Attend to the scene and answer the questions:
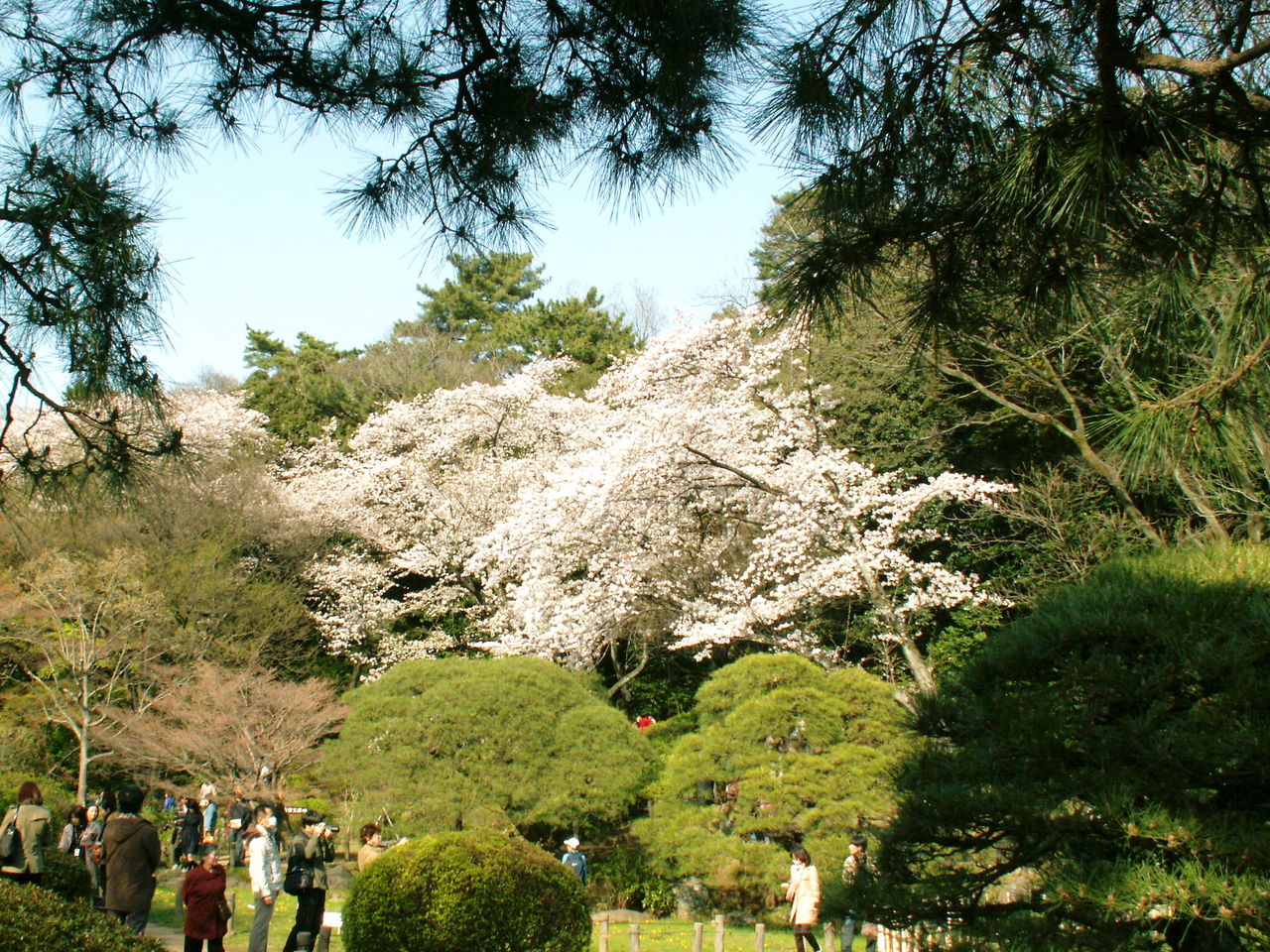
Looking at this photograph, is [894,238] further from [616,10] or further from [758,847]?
[758,847]

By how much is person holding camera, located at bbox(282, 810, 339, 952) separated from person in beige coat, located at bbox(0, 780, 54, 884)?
1.43 m

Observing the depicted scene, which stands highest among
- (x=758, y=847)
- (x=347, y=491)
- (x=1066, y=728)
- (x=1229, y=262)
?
(x=347, y=491)

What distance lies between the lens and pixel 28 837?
5.10 metres

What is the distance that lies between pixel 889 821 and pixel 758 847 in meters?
6.75

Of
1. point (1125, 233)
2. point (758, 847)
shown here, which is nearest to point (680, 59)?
point (1125, 233)

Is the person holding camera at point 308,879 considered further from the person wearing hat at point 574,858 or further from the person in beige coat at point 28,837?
the person wearing hat at point 574,858

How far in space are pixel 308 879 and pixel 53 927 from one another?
331 centimetres

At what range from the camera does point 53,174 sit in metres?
3.29

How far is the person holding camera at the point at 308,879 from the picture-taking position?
6258 mm

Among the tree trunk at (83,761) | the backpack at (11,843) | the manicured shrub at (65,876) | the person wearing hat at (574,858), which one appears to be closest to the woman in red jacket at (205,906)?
the manicured shrub at (65,876)

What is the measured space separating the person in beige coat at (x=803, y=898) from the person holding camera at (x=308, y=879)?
10.4 ft

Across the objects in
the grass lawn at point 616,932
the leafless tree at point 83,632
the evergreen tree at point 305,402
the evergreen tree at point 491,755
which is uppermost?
the evergreen tree at point 305,402

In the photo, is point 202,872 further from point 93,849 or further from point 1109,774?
point 1109,774

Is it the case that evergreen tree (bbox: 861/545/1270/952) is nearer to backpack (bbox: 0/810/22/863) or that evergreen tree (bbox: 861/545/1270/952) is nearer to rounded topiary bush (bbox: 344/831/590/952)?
rounded topiary bush (bbox: 344/831/590/952)
